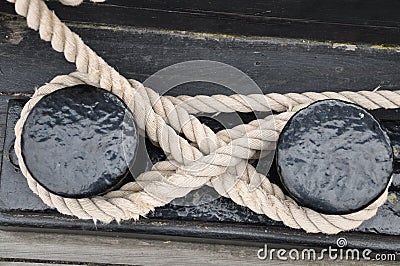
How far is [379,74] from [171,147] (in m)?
0.58

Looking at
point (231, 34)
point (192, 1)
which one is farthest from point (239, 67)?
point (192, 1)

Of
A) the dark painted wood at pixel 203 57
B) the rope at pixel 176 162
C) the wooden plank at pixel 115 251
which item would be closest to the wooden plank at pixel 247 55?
the dark painted wood at pixel 203 57

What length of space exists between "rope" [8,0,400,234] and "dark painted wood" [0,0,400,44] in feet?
0.79

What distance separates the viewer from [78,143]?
1068mm

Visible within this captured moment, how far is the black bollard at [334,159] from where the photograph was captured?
107 cm

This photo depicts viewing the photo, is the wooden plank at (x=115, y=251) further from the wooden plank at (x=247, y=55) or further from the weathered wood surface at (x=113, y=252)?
the wooden plank at (x=247, y=55)

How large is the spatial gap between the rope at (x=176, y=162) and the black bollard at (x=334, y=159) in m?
0.05

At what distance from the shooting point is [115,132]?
1.08 m

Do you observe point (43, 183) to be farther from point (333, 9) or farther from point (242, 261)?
point (333, 9)

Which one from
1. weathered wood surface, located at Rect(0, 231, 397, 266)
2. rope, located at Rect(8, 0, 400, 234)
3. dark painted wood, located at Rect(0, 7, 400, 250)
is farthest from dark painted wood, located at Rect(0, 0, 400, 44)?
weathered wood surface, located at Rect(0, 231, 397, 266)

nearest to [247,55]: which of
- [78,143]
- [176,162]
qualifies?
[176,162]

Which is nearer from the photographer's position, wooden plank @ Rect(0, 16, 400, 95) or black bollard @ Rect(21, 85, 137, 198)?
black bollard @ Rect(21, 85, 137, 198)

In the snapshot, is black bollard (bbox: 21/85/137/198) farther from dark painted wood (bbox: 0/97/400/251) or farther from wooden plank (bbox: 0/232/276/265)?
wooden plank (bbox: 0/232/276/265)

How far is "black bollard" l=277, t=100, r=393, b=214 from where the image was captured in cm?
107
